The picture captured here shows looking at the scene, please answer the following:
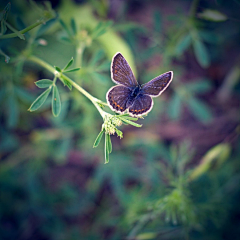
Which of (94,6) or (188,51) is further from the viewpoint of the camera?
(188,51)

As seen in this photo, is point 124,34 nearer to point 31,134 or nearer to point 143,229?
point 31,134

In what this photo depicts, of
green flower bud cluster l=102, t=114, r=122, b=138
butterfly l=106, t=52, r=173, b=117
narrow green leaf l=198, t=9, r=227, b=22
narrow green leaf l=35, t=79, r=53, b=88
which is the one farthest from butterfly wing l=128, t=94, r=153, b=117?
narrow green leaf l=198, t=9, r=227, b=22

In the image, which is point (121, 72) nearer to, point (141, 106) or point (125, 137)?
point (141, 106)

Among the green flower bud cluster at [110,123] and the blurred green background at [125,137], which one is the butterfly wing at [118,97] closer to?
the green flower bud cluster at [110,123]

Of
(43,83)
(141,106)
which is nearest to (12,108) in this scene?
(43,83)

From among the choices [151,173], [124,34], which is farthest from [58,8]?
[151,173]

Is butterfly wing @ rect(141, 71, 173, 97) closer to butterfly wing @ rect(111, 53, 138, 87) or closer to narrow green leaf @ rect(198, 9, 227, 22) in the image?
butterfly wing @ rect(111, 53, 138, 87)
